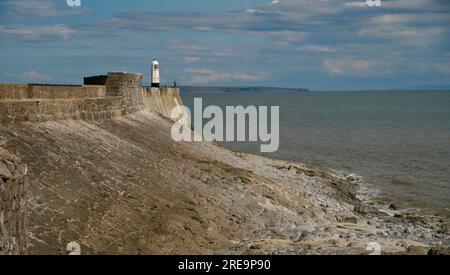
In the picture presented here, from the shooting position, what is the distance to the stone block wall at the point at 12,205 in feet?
27.0

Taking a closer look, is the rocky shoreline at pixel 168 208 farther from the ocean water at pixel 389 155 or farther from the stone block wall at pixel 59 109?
the ocean water at pixel 389 155

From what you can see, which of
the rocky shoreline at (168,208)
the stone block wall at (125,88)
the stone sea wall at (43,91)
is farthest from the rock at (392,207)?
the stone sea wall at (43,91)

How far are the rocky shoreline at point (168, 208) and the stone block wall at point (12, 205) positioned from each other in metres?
Answer: 2.99

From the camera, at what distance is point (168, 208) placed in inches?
698

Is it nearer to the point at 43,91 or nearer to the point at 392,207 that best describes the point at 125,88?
the point at 43,91

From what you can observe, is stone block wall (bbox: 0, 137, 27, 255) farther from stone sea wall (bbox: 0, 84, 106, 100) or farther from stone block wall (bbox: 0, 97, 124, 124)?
stone sea wall (bbox: 0, 84, 106, 100)

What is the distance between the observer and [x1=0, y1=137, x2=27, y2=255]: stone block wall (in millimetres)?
8219

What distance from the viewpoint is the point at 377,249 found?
647 inches

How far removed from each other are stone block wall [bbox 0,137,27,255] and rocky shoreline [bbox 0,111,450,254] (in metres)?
2.99

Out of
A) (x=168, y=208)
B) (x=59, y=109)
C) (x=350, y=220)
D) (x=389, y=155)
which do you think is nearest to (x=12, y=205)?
(x=168, y=208)

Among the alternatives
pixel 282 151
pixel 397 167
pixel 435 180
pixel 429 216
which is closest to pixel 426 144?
pixel 282 151

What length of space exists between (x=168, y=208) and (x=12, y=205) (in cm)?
926

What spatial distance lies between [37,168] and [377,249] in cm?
779

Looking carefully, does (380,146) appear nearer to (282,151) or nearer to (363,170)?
(282,151)
